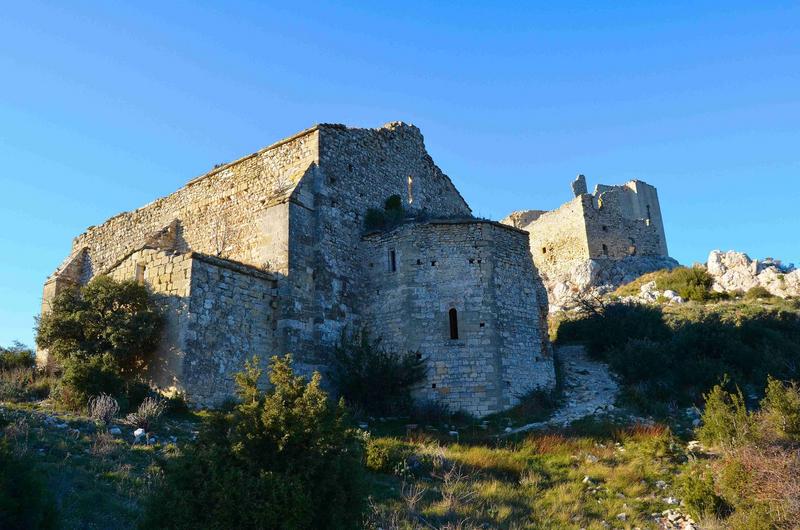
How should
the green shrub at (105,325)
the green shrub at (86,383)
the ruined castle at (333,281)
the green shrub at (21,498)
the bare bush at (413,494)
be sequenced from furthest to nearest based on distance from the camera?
1. the ruined castle at (333,281)
2. the green shrub at (105,325)
3. the green shrub at (86,383)
4. the bare bush at (413,494)
5. the green shrub at (21,498)

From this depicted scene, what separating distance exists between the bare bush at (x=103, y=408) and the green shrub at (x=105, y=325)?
182 cm

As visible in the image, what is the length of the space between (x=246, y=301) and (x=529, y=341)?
741cm

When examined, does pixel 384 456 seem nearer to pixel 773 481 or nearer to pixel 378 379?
pixel 378 379

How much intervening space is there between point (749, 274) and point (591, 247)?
905 centimetres

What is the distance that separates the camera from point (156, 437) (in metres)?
11.9

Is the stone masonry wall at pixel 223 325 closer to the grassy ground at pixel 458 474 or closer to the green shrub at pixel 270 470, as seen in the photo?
the grassy ground at pixel 458 474

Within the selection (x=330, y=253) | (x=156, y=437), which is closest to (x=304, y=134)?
(x=330, y=253)

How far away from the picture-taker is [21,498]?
6.89 metres

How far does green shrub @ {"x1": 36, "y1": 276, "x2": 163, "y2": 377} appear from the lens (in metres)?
14.9

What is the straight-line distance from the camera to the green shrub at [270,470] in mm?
7184

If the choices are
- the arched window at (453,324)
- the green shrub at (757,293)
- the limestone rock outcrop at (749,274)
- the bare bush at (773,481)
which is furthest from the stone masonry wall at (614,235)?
the bare bush at (773,481)

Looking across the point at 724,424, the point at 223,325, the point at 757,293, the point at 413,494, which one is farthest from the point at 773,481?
the point at 757,293

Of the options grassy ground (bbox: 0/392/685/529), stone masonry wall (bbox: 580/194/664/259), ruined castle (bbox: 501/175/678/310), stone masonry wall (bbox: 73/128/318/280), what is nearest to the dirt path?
Answer: grassy ground (bbox: 0/392/685/529)

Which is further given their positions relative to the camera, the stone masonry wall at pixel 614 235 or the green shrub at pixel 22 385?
the stone masonry wall at pixel 614 235
